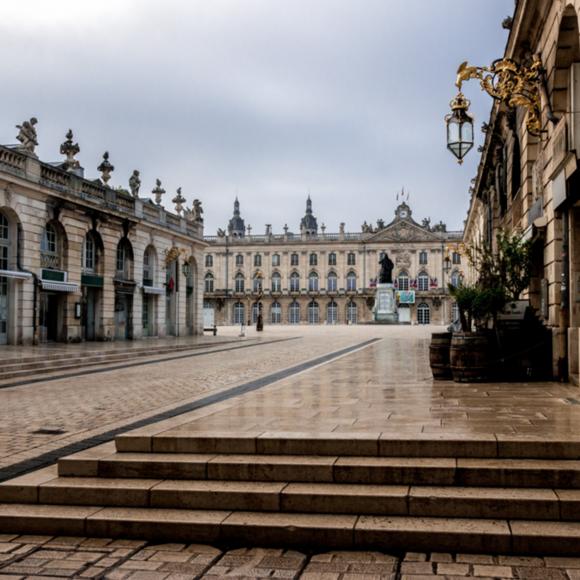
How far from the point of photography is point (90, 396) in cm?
1124

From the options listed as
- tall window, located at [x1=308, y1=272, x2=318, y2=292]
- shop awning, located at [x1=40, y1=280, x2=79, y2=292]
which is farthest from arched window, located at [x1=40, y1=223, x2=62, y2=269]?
tall window, located at [x1=308, y1=272, x2=318, y2=292]

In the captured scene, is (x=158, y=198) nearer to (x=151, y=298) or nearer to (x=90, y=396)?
(x=151, y=298)

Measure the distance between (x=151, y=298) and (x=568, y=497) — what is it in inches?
1135

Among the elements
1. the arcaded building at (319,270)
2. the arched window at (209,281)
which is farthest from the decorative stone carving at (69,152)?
the arched window at (209,281)

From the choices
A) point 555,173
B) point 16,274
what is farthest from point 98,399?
point 16,274

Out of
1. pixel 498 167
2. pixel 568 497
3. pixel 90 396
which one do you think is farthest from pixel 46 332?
pixel 568 497

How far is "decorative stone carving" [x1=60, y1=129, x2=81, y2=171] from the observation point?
87.4 ft

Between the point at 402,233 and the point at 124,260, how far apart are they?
78.3 metres

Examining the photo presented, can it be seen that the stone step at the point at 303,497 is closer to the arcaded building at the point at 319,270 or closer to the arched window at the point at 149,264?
the arched window at the point at 149,264

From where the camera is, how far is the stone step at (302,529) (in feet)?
14.7

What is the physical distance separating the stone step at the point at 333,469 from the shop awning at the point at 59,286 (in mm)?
18859

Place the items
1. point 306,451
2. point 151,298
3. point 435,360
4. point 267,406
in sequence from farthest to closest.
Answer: point 151,298 < point 435,360 < point 267,406 < point 306,451

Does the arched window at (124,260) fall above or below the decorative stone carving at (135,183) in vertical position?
below

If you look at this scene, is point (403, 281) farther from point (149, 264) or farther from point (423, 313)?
point (149, 264)
